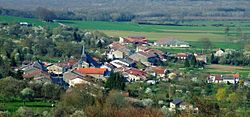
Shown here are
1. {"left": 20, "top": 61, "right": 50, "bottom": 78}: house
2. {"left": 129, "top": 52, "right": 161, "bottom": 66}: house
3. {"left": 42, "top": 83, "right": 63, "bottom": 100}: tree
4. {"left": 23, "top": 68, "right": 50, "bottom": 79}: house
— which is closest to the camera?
{"left": 42, "top": 83, "right": 63, "bottom": 100}: tree

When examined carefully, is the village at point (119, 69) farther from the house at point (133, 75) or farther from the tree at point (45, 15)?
the tree at point (45, 15)

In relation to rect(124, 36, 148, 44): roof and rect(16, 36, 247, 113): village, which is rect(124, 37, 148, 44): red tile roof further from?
rect(16, 36, 247, 113): village

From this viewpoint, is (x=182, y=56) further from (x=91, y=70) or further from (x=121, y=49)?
(x=91, y=70)

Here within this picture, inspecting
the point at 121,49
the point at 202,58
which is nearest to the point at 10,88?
the point at 202,58

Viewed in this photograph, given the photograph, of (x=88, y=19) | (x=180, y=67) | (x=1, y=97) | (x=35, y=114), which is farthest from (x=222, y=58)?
(x=88, y=19)

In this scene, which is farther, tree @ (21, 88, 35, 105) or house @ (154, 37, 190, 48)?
house @ (154, 37, 190, 48)

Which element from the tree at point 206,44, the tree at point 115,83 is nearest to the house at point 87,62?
the tree at point 115,83

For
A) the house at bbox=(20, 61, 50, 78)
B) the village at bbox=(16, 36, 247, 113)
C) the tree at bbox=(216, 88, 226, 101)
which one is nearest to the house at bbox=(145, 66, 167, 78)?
the village at bbox=(16, 36, 247, 113)
